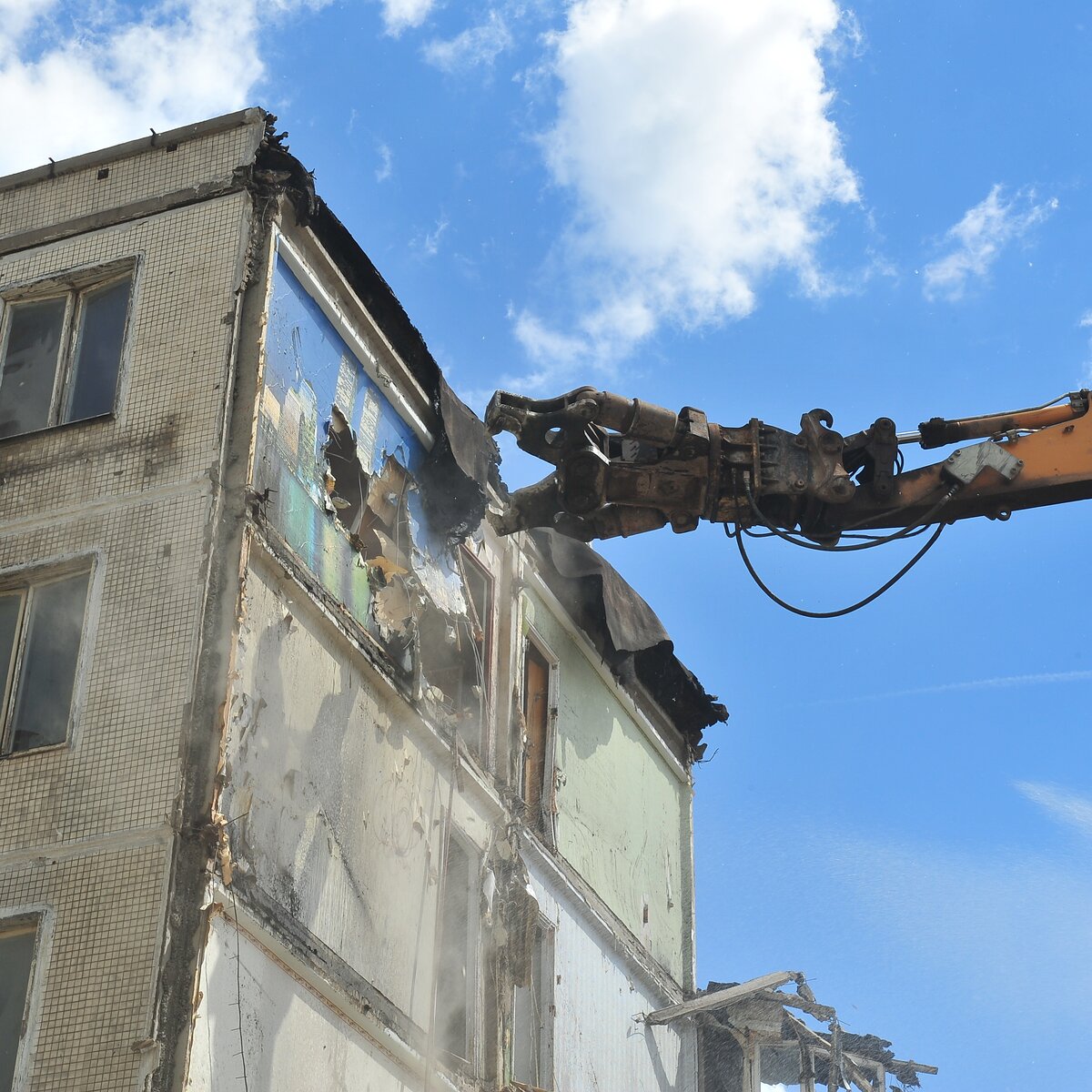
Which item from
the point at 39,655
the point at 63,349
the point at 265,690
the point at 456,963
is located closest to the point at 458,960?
the point at 456,963

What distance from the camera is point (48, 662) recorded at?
1145 centimetres

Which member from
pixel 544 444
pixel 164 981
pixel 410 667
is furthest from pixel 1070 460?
pixel 164 981

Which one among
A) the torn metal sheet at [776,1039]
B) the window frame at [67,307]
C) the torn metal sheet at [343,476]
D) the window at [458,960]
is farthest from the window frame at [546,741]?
the window frame at [67,307]

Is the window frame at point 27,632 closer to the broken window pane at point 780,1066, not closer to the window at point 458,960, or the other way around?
the window at point 458,960

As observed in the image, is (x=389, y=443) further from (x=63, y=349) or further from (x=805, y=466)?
(x=805, y=466)

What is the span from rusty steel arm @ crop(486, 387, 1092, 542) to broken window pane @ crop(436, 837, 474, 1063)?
11.4ft

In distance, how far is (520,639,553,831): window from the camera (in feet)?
52.1

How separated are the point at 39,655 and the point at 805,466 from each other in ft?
18.0

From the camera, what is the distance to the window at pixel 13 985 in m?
9.84

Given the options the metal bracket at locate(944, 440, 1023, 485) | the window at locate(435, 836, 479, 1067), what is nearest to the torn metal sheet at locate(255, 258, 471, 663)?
the window at locate(435, 836, 479, 1067)

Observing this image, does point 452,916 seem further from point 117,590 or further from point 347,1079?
point 117,590

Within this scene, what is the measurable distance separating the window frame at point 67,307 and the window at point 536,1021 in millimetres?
6136

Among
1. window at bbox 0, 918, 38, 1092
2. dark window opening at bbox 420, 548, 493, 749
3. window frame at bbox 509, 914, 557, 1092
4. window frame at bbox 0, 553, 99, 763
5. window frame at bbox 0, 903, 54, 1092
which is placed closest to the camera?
window frame at bbox 0, 903, 54, 1092

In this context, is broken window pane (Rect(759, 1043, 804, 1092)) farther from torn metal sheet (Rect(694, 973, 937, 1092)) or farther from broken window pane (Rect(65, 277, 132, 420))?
broken window pane (Rect(65, 277, 132, 420))
